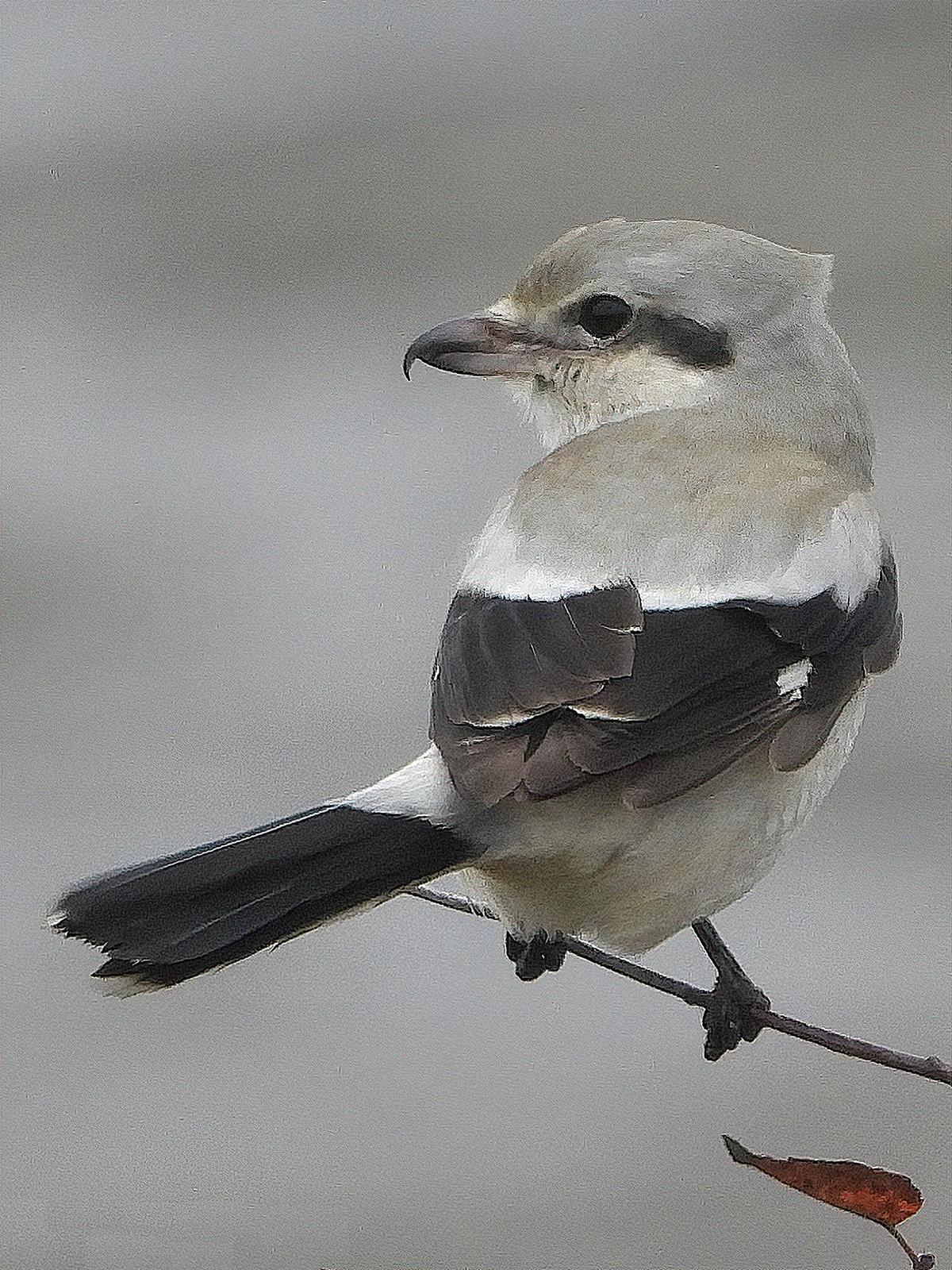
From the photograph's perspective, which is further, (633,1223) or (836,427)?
(633,1223)

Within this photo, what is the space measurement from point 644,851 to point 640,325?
0.88 ft

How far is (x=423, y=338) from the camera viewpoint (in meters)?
0.87

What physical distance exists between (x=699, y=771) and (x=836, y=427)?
0.32m

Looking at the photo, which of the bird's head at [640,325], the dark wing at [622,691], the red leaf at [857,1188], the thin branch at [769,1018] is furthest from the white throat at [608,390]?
the red leaf at [857,1188]

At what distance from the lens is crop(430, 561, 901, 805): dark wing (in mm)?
700

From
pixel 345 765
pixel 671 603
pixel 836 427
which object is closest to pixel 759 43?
pixel 345 765

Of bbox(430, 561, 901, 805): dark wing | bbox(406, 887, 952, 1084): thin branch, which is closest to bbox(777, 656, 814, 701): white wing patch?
bbox(430, 561, 901, 805): dark wing

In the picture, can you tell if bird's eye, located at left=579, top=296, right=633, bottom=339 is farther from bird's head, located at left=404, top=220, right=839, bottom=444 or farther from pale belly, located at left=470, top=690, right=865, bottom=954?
pale belly, located at left=470, top=690, right=865, bottom=954

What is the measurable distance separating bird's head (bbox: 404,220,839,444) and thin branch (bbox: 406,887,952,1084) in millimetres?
262

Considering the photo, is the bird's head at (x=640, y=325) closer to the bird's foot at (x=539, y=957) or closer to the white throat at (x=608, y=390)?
the white throat at (x=608, y=390)

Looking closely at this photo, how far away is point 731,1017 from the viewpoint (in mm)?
931

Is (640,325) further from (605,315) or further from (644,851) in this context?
(644,851)

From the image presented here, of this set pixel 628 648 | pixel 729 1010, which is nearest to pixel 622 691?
pixel 628 648

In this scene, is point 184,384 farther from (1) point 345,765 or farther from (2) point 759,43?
(2) point 759,43
